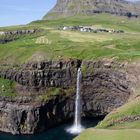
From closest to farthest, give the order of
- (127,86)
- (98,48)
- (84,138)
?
(84,138), (127,86), (98,48)

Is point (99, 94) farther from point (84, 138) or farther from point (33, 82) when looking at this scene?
point (84, 138)

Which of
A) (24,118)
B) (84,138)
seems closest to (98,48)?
(24,118)

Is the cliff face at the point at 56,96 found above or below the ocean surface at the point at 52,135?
above

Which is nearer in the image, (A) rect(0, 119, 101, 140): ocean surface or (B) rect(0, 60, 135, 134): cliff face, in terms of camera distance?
(A) rect(0, 119, 101, 140): ocean surface

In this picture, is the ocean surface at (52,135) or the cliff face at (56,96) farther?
the cliff face at (56,96)

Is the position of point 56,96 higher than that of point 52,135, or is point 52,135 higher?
point 56,96

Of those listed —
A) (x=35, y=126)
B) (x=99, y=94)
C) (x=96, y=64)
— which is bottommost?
(x=35, y=126)

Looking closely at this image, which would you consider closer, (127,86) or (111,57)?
(127,86)

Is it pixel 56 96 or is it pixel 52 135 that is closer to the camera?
pixel 52 135
